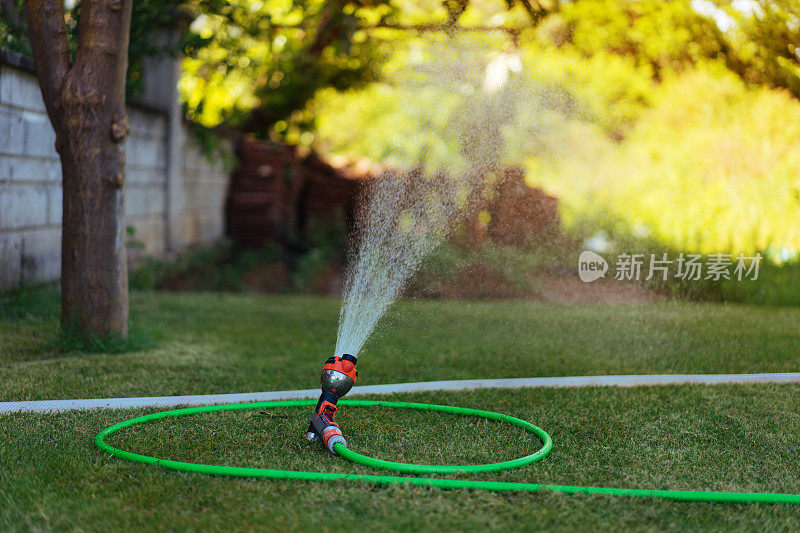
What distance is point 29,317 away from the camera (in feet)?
17.7

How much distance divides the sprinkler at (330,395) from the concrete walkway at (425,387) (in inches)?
31.0

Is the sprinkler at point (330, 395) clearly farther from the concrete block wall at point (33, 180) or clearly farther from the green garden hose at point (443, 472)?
the concrete block wall at point (33, 180)

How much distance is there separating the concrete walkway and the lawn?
0.11m

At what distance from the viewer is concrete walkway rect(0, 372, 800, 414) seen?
11.2 ft

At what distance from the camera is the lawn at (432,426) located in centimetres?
232

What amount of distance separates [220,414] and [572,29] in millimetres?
3570

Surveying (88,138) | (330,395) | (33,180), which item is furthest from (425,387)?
(33,180)

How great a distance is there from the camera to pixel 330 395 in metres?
2.97

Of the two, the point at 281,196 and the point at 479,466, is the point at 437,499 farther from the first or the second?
the point at 281,196

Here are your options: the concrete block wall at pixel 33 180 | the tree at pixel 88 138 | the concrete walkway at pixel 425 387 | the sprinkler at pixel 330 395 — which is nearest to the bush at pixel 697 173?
the concrete walkway at pixel 425 387

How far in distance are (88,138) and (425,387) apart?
238 cm

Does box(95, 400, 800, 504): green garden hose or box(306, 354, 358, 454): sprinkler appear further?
box(306, 354, 358, 454): sprinkler

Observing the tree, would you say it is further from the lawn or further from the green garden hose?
the green garden hose

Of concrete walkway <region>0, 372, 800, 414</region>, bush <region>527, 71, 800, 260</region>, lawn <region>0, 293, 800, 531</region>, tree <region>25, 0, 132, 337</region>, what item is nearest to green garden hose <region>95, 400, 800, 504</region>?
lawn <region>0, 293, 800, 531</region>
